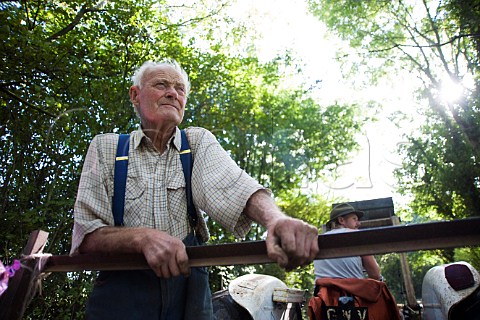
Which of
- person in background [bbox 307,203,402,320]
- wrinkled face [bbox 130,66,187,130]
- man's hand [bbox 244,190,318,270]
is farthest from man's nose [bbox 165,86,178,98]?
person in background [bbox 307,203,402,320]

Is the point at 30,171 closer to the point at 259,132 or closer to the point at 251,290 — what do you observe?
the point at 251,290

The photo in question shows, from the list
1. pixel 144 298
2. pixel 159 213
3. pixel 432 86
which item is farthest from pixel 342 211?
pixel 432 86

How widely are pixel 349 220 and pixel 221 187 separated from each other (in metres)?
3.79

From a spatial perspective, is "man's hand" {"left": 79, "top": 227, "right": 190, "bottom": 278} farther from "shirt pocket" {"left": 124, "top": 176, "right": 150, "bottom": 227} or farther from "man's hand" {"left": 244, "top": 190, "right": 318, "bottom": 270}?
"man's hand" {"left": 244, "top": 190, "right": 318, "bottom": 270}

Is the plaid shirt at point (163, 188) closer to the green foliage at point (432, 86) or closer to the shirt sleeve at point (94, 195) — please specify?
the shirt sleeve at point (94, 195)

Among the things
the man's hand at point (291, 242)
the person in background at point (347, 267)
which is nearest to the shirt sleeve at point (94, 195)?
the man's hand at point (291, 242)

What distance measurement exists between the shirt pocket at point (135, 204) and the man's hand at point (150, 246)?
6.5 inches

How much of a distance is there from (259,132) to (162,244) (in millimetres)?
12284

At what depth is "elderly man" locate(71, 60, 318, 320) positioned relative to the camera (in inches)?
50.4

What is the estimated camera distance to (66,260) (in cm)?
144

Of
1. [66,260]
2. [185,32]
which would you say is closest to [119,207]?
[66,260]

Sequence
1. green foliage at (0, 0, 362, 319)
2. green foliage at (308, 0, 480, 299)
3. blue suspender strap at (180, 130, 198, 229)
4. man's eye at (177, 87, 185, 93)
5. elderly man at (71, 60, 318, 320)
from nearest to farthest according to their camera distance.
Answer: elderly man at (71, 60, 318, 320) → blue suspender strap at (180, 130, 198, 229) → man's eye at (177, 87, 185, 93) → green foliage at (0, 0, 362, 319) → green foliage at (308, 0, 480, 299)

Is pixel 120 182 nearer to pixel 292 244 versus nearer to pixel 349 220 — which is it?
pixel 292 244

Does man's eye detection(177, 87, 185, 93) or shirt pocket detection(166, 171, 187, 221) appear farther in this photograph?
man's eye detection(177, 87, 185, 93)
